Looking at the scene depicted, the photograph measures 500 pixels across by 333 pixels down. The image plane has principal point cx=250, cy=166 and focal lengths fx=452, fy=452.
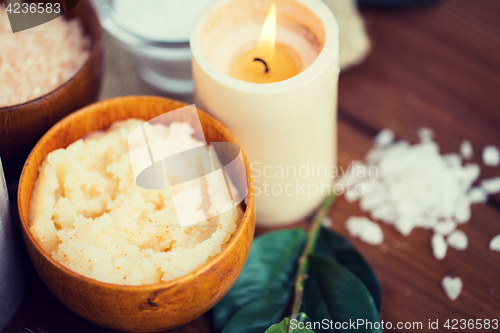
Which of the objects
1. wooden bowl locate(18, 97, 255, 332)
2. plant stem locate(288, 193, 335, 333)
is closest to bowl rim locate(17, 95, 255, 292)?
wooden bowl locate(18, 97, 255, 332)

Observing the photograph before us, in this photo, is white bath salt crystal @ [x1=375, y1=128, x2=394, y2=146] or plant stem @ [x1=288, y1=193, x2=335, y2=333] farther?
white bath salt crystal @ [x1=375, y1=128, x2=394, y2=146]

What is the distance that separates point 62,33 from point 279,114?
0.90 ft

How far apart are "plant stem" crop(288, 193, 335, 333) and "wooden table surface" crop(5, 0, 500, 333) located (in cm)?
1

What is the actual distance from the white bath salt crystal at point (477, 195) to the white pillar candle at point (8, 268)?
485 millimetres

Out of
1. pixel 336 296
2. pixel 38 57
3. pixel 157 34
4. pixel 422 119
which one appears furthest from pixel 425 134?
pixel 38 57

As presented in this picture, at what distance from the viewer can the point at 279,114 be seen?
0.41m

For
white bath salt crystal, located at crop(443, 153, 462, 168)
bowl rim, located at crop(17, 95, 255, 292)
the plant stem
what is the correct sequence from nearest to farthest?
bowl rim, located at crop(17, 95, 255, 292), the plant stem, white bath salt crystal, located at crop(443, 153, 462, 168)

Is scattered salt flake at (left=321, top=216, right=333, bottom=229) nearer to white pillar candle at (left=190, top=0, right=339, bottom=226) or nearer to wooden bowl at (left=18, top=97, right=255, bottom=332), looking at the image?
white pillar candle at (left=190, top=0, right=339, bottom=226)

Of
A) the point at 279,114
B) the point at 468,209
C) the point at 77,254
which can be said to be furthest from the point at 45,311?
the point at 468,209

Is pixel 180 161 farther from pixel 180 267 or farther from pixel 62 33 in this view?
pixel 62 33

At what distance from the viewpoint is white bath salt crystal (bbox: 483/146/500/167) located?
55 cm

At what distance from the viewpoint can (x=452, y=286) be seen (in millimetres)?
472

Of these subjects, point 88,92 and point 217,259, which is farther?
point 88,92

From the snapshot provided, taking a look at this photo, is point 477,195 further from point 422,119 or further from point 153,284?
point 153,284
